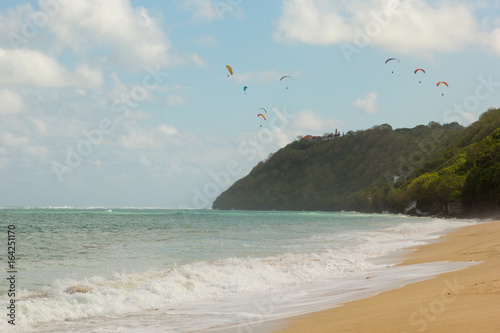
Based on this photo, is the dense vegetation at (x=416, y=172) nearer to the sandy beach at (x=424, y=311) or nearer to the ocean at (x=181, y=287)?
the ocean at (x=181, y=287)

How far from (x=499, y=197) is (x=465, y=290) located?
5538 centimetres

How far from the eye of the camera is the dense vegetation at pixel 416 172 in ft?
214

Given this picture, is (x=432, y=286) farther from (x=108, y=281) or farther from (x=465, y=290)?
(x=108, y=281)

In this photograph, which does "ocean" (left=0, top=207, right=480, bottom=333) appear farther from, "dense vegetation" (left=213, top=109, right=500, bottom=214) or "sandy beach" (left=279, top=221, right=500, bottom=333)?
"dense vegetation" (left=213, top=109, right=500, bottom=214)

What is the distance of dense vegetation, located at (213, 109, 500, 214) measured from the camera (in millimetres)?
65312

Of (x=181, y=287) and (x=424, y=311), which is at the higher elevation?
(x=424, y=311)

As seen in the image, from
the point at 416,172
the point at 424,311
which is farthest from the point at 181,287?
the point at 416,172

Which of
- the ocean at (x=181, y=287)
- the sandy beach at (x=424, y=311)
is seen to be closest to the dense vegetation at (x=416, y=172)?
the ocean at (x=181, y=287)

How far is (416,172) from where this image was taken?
12031 cm

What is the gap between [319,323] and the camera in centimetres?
694

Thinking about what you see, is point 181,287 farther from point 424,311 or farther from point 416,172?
point 416,172

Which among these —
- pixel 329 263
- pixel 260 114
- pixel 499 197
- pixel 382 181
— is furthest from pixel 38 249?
pixel 382 181

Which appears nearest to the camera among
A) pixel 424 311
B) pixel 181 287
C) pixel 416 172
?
pixel 424 311

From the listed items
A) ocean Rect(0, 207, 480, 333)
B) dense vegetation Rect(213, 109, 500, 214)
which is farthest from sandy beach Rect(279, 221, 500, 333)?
dense vegetation Rect(213, 109, 500, 214)
